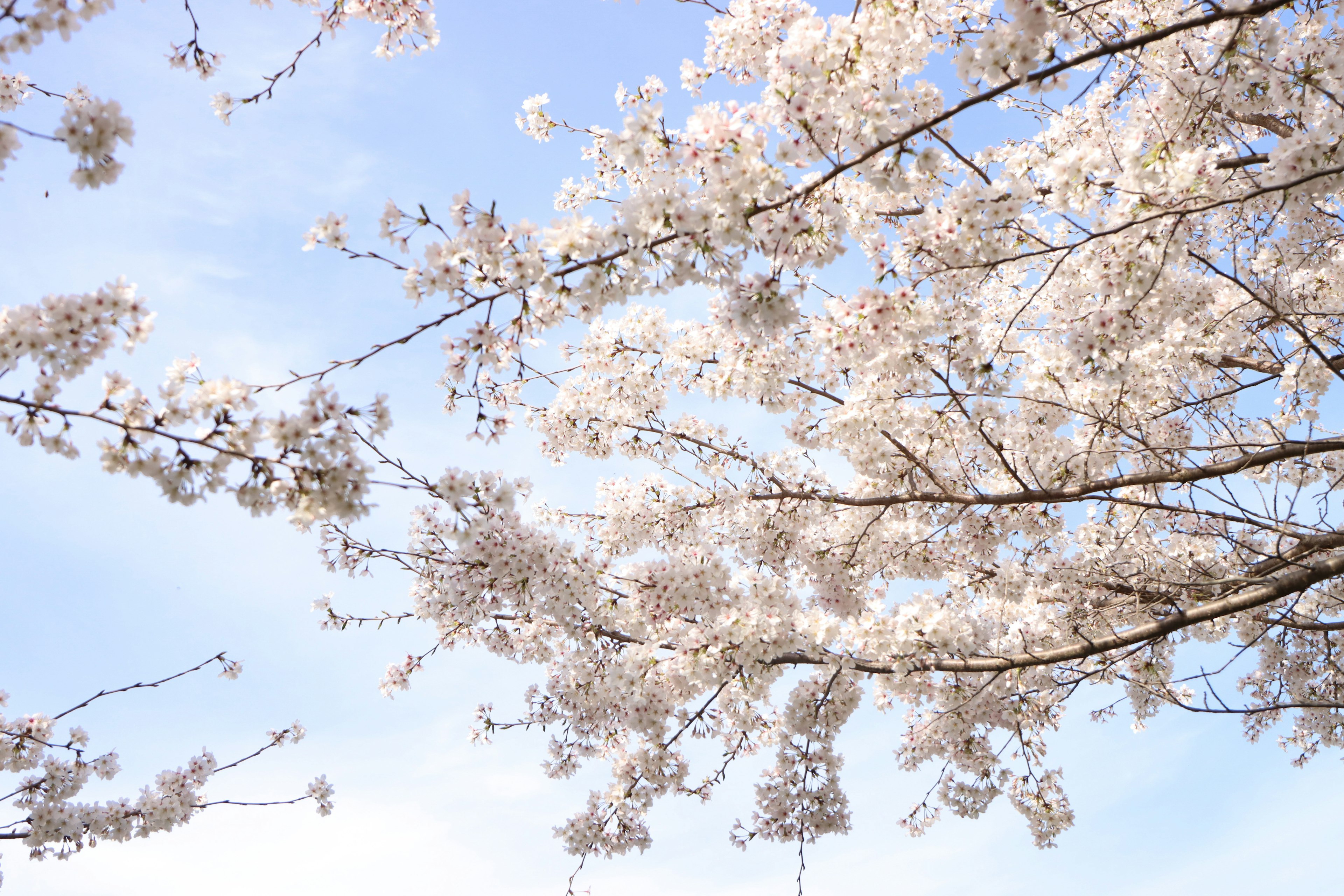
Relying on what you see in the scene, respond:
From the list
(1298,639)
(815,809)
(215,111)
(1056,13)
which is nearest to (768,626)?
(815,809)

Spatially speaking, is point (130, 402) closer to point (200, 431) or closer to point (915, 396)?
point (200, 431)

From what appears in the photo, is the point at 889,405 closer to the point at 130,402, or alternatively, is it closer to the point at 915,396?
the point at 915,396

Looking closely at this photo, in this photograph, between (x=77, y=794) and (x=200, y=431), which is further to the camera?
(x=77, y=794)

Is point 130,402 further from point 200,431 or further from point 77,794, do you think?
point 77,794

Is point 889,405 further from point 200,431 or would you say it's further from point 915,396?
point 200,431

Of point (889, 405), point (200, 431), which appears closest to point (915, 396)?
point (889, 405)

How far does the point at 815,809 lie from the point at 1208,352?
555 cm

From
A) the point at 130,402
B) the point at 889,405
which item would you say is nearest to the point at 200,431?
the point at 130,402

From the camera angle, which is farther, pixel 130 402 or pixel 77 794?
pixel 77 794

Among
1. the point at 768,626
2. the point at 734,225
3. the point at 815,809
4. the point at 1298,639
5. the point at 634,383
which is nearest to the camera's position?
the point at 734,225

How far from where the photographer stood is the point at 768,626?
5.66 m

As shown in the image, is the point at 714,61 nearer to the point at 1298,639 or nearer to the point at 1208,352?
the point at 1208,352

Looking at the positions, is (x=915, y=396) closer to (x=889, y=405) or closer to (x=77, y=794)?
(x=889, y=405)

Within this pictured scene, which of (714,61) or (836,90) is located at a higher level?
(714,61)
